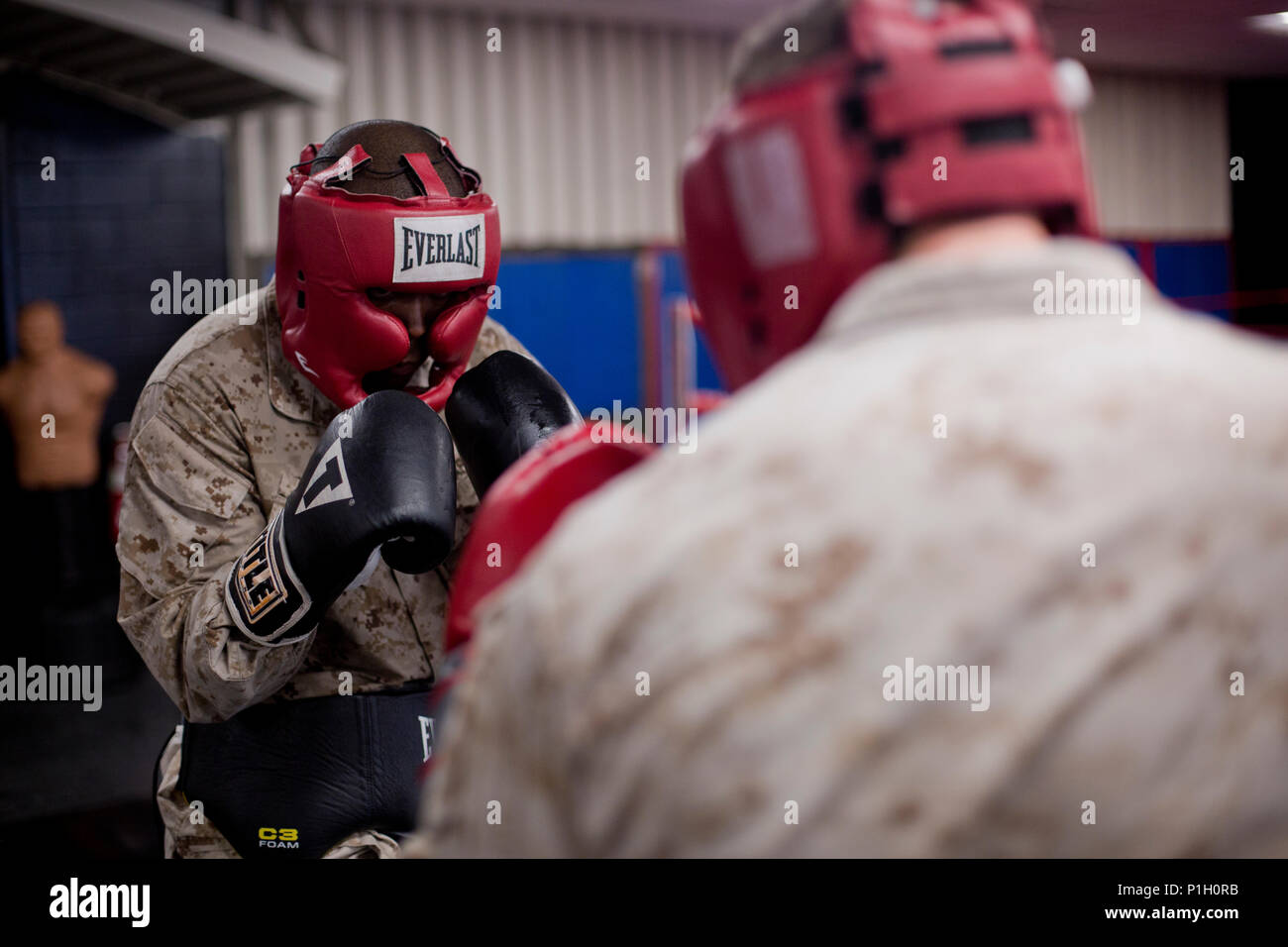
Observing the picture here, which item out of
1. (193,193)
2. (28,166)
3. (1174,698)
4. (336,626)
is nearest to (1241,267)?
(193,193)

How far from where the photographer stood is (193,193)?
5590 mm

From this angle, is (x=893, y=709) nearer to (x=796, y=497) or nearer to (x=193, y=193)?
(x=796, y=497)

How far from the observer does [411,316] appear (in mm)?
1582

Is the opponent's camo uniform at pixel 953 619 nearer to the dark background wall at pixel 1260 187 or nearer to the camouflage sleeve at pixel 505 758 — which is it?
the camouflage sleeve at pixel 505 758

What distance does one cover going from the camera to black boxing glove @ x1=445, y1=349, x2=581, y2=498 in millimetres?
1415

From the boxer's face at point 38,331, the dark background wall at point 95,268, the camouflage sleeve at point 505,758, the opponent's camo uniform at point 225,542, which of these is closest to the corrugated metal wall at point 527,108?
the dark background wall at point 95,268

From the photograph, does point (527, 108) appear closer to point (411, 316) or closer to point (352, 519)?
point (411, 316)

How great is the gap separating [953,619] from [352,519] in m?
0.86

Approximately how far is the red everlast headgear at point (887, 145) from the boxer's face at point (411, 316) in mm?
836

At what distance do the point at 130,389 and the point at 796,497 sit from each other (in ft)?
18.2

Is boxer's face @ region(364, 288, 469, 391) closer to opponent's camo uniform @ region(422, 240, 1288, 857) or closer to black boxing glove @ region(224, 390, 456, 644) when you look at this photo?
black boxing glove @ region(224, 390, 456, 644)

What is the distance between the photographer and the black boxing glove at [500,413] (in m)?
1.42

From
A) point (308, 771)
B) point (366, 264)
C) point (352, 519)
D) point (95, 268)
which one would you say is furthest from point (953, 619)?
point (95, 268)
